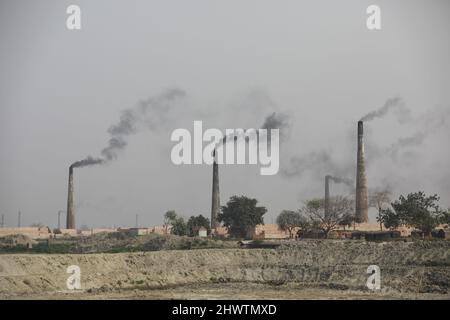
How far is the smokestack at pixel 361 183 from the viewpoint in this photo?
82.4m

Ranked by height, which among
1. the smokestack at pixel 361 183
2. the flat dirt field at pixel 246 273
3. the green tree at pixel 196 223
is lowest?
the flat dirt field at pixel 246 273

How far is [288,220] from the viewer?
9169 centimetres

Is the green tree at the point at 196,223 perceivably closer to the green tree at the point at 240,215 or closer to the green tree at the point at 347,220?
the green tree at the point at 240,215

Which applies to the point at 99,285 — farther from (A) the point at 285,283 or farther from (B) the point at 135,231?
(B) the point at 135,231

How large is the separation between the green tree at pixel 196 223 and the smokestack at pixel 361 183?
1591cm

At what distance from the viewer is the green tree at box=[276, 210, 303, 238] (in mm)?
87206

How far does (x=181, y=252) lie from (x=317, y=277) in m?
10.7

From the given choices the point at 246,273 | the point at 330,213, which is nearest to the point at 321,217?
the point at 330,213

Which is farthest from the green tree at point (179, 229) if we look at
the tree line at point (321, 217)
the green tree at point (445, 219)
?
the green tree at point (445, 219)

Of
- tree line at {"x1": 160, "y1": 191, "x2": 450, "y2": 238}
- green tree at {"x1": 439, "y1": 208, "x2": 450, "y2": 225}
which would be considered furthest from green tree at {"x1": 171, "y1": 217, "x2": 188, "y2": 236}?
green tree at {"x1": 439, "y1": 208, "x2": 450, "y2": 225}

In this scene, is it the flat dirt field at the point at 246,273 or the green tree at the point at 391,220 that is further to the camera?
the green tree at the point at 391,220

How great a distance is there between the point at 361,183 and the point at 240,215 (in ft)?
42.3

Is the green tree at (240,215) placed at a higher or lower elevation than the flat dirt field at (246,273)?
higher
